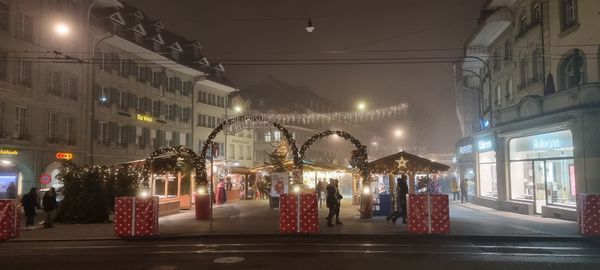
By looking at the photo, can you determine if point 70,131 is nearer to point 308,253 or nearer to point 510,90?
point 308,253

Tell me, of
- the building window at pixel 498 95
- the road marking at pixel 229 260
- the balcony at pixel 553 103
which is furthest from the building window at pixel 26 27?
the building window at pixel 498 95

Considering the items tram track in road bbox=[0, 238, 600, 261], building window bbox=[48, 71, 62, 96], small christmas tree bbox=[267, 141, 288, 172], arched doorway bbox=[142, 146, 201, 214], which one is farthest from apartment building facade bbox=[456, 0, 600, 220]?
building window bbox=[48, 71, 62, 96]

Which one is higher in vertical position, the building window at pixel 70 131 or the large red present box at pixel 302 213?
the building window at pixel 70 131

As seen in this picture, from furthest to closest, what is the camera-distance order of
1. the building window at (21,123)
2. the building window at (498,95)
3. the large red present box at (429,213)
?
the building window at (498,95) → the building window at (21,123) → the large red present box at (429,213)

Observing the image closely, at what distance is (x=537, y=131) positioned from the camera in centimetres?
2222

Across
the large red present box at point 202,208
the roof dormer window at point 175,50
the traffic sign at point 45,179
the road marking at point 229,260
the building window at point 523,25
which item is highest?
the roof dormer window at point 175,50

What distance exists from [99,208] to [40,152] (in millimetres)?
11997

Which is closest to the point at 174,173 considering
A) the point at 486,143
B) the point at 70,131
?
the point at 70,131

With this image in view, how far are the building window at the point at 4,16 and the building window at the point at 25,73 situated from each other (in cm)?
212

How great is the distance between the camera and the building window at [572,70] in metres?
20.1

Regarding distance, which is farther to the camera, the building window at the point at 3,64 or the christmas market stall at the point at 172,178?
the building window at the point at 3,64

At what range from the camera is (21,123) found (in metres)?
29.1

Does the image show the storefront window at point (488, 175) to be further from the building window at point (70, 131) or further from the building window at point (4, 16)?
the building window at point (4, 16)

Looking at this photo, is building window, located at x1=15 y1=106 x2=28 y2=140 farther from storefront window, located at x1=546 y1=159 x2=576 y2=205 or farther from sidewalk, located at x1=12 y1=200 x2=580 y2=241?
storefront window, located at x1=546 y1=159 x2=576 y2=205
